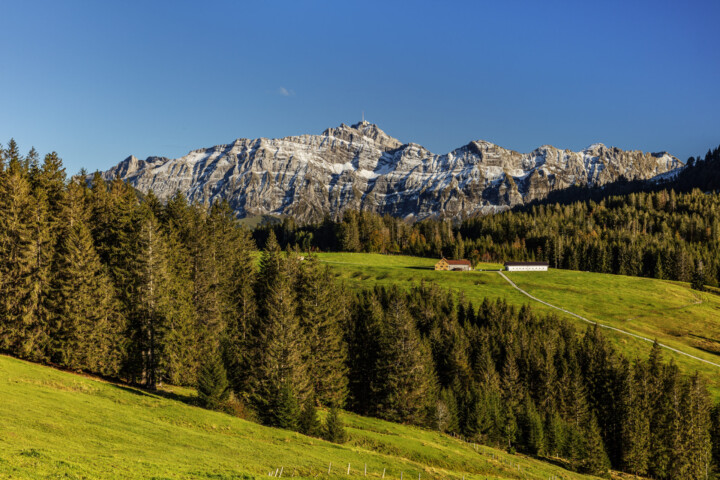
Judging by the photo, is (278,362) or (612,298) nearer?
(278,362)

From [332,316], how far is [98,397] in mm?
29107

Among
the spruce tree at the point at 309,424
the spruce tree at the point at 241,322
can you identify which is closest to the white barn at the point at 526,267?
the spruce tree at the point at 241,322

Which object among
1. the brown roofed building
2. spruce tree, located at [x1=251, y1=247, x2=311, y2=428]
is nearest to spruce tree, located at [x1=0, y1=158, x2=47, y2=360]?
spruce tree, located at [x1=251, y1=247, x2=311, y2=428]

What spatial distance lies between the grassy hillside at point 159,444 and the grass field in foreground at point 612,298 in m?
66.8

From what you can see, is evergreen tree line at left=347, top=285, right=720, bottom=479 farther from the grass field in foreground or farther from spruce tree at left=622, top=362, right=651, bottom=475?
the grass field in foreground

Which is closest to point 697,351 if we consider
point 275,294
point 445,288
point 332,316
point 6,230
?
point 445,288

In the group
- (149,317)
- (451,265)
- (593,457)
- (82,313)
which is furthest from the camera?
(451,265)

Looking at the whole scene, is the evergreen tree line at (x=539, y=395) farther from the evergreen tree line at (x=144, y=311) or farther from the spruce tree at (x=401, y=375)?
the evergreen tree line at (x=144, y=311)

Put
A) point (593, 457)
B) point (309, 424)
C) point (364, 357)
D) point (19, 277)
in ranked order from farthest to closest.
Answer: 1. point (364, 357)
2. point (593, 457)
3. point (19, 277)
4. point (309, 424)

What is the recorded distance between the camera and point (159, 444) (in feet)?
87.2

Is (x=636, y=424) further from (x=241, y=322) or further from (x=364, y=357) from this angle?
(x=241, y=322)

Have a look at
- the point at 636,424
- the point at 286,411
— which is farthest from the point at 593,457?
the point at 286,411

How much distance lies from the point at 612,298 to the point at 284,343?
109274 millimetres

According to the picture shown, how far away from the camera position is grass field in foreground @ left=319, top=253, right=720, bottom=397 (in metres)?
94.8
